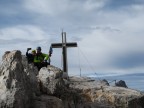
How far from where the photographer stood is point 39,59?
93.8 feet

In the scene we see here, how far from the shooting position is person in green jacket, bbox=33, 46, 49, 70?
28.3 metres

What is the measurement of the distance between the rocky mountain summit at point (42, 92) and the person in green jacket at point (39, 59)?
229cm

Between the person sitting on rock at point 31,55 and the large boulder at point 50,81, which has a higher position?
the person sitting on rock at point 31,55

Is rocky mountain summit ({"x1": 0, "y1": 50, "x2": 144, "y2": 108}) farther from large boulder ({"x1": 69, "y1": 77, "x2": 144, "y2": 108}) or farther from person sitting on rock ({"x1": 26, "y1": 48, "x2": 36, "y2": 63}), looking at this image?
person sitting on rock ({"x1": 26, "y1": 48, "x2": 36, "y2": 63})

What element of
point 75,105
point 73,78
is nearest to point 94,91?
point 73,78

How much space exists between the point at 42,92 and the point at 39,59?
15.6 ft

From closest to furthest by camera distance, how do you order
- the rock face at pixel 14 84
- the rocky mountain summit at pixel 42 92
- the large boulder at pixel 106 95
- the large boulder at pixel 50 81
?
the rock face at pixel 14 84
the rocky mountain summit at pixel 42 92
the large boulder at pixel 50 81
the large boulder at pixel 106 95

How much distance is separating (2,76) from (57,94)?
3989mm

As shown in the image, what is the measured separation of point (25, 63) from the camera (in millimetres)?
24250

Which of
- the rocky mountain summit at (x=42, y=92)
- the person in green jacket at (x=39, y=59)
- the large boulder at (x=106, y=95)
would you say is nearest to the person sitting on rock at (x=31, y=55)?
the person in green jacket at (x=39, y=59)

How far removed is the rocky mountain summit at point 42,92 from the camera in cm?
2062

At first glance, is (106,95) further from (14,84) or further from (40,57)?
(14,84)

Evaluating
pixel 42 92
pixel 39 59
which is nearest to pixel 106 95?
pixel 39 59

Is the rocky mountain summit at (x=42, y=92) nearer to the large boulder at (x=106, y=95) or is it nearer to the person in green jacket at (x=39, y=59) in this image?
the large boulder at (x=106, y=95)
